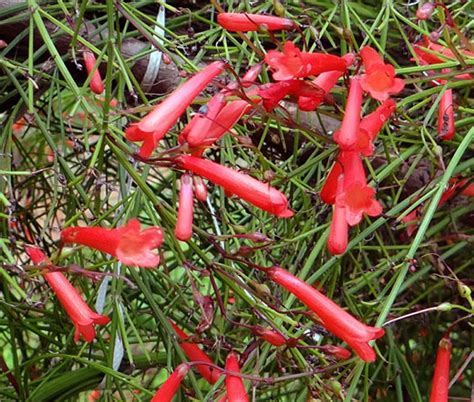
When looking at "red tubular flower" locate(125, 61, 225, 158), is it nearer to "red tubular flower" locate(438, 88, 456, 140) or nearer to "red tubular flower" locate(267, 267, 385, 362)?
"red tubular flower" locate(267, 267, 385, 362)

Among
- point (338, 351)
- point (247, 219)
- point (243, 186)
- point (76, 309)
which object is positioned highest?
point (243, 186)

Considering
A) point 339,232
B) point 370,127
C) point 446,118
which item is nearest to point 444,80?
point 446,118

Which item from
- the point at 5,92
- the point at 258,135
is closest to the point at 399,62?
the point at 258,135

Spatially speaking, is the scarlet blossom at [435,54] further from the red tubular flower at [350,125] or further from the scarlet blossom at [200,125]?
the scarlet blossom at [200,125]

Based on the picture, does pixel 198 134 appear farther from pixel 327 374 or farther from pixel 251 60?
pixel 251 60

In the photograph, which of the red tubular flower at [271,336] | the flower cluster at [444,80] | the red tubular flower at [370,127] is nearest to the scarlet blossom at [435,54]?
the flower cluster at [444,80]

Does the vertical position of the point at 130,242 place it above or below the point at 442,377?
above

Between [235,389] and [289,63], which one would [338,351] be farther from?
[289,63]
